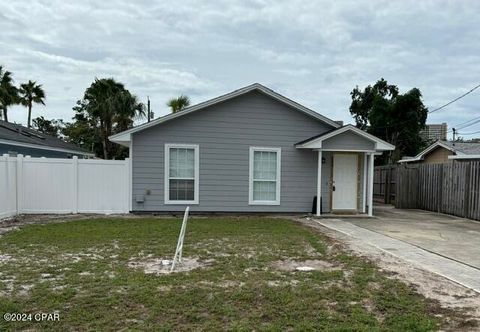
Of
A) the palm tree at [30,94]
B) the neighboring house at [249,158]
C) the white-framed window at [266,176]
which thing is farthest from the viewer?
the palm tree at [30,94]

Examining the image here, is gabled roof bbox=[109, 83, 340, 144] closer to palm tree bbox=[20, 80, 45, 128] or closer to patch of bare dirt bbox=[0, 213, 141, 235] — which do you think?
patch of bare dirt bbox=[0, 213, 141, 235]

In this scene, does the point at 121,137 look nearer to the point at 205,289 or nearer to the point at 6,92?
the point at 205,289

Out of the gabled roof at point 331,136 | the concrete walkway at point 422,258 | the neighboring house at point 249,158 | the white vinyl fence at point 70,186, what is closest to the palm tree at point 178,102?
the neighboring house at point 249,158

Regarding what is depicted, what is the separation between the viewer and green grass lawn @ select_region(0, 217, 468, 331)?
423cm

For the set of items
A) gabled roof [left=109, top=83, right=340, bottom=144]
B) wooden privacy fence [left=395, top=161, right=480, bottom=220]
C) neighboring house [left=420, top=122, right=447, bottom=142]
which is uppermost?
neighboring house [left=420, top=122, right=447, bottom=142]

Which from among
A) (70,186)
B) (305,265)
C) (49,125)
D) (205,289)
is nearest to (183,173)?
Answer: (70,186)

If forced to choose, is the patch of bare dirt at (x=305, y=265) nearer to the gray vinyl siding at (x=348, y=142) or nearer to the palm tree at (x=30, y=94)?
the gray vinyl siding at (x=348, y=142)

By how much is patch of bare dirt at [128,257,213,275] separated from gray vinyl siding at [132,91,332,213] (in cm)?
696

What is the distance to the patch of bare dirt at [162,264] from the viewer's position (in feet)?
20.3

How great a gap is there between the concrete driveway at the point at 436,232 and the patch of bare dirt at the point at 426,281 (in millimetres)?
1185

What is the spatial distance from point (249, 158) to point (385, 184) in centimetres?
1004

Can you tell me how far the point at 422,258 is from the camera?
739 centimetres

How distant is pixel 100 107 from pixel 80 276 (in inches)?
908

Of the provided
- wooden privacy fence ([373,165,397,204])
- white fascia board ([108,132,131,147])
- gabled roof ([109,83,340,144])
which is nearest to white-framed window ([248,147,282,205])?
gabled roof ([109,83,340,144])
